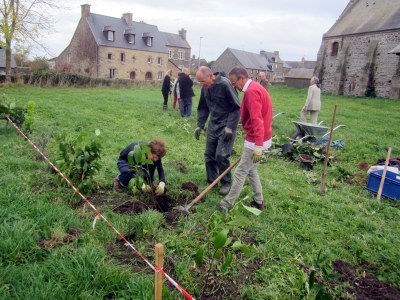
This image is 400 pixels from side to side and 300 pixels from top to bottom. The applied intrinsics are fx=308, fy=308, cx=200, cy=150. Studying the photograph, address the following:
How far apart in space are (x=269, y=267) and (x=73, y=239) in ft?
6.76

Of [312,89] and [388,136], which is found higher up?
[312,89]

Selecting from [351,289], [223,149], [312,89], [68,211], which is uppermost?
[312,89]

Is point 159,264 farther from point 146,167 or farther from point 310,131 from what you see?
point 310,131

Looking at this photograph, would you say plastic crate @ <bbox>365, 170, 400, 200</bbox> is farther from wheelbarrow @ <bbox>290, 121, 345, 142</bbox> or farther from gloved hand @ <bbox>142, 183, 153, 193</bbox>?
gloved hand @ <bbox>142, 183, 153, 193</bbox>

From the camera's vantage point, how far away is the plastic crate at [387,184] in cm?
513

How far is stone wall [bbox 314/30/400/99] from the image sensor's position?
27.6 m

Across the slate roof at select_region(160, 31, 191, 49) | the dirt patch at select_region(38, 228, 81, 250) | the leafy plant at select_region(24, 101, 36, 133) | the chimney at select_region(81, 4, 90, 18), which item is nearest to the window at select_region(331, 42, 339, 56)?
the chimney at select_region(81, 4, 90, 18)

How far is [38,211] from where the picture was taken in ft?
11.9

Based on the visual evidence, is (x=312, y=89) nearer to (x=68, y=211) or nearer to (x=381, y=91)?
(x=68, y=211)

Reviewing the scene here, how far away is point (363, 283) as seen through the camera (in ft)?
10.1

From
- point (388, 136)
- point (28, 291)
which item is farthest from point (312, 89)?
point (28, 291)

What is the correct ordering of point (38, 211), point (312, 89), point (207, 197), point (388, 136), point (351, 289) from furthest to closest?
1. point (388, 136)
2. point (312, 89)
3. point (207, 197)
4. point (38, 211)
5. point (351, 289)

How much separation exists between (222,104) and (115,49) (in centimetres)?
3828

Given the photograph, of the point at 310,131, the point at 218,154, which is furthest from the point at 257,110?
the point at 310,131
